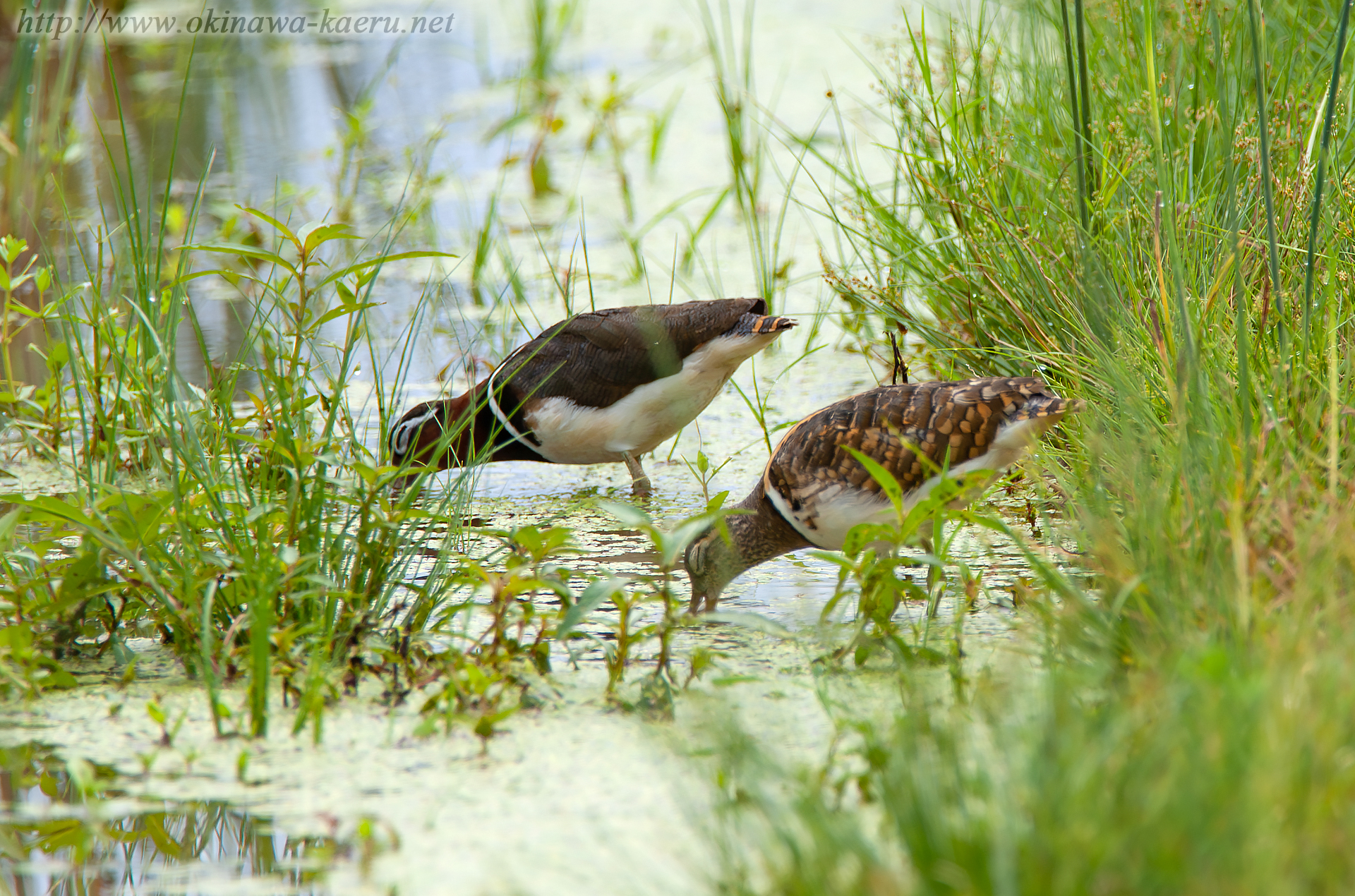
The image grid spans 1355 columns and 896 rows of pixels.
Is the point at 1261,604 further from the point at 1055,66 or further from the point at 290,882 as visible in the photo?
the point at 1055,66

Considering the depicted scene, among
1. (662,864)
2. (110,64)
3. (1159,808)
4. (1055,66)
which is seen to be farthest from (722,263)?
(1159,808)

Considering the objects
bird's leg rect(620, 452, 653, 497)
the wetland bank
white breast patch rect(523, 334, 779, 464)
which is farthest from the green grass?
bird's leg rect(620, 452, 653, 497)

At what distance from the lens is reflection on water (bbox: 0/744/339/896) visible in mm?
2234

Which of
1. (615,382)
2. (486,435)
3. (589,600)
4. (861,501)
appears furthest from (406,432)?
(589,600)

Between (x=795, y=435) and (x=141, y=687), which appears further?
(x=795, y=435)

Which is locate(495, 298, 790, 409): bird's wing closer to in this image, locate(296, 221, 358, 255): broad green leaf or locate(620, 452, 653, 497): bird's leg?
locate(620, 452, 653, 497): bird's leg

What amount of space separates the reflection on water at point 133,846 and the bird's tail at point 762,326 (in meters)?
2.37

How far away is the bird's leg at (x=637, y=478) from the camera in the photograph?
14.6 ft

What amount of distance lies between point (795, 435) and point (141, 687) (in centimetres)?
167

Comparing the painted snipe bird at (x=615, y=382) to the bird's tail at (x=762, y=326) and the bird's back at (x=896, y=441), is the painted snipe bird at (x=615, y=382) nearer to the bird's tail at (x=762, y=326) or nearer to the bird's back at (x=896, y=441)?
the bird's tail at (x=762, y=326)

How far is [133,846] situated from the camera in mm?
2330

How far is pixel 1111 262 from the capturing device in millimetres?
3604

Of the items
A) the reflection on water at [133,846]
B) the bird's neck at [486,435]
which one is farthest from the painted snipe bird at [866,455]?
the reflection on water at [133,846]

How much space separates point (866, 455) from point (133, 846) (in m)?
1.77
